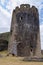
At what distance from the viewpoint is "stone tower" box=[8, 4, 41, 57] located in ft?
105

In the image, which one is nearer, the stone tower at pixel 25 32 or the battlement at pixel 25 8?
the stone tower at pixel 25 32

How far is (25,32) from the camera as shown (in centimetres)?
3253

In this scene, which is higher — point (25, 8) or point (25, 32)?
point (25, 8)

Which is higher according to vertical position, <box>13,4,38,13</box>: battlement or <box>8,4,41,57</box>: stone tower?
<box>13,4,38,13</box>: battlement

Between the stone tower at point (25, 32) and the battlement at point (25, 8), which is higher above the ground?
the battlement at point (25, 8)

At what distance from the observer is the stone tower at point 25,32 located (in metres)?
32.1

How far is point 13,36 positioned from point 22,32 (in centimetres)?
169

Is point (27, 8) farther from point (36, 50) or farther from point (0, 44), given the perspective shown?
point (0, 44)

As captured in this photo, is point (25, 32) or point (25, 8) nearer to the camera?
point (25, 32)

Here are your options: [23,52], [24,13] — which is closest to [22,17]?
[24,13]

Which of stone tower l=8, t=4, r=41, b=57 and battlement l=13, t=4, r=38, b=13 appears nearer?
stone tower l=8, t=4, r=41, b=57

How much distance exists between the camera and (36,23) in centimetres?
3372

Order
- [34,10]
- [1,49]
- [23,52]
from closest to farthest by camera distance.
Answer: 1. [23,52]
2. [34,10]
3. [1,49]

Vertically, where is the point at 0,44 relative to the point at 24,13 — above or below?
below
